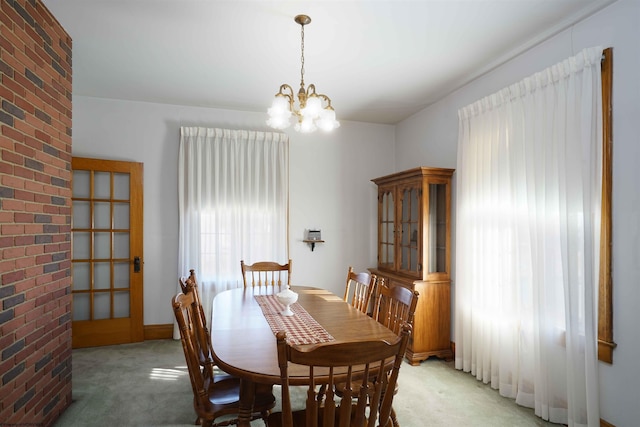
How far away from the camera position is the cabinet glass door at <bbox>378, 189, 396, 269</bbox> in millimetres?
4375

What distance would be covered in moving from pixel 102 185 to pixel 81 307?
4.55ft

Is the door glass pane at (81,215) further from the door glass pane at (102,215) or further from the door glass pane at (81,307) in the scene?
the door glass pane at (81,307)

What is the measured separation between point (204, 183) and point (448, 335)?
3.23m

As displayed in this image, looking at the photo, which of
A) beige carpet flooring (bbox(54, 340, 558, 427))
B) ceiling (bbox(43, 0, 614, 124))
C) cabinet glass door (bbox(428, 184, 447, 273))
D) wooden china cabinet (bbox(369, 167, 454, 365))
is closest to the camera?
ceiling (bbox(43, 0, 614, 124))

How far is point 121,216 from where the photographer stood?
4172 millimetres

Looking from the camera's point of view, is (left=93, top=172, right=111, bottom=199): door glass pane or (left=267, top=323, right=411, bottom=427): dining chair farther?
(left=93, top=172, right=111, bottom=199): door glass pane

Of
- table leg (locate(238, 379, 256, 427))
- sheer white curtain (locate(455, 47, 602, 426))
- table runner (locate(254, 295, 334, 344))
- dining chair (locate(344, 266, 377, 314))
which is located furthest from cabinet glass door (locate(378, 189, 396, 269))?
table leg (locate(238, 379, 256, 427))

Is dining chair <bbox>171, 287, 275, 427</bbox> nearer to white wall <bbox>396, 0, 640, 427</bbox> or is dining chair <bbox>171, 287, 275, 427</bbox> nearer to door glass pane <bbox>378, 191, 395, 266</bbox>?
white wall <bbox>396, 0, 640, 427</bbox>

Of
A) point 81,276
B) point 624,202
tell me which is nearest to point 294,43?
point 624,202

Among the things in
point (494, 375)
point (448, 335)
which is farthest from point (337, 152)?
point (494, 375)

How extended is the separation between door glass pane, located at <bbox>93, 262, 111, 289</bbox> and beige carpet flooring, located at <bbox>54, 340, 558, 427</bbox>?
751 millimetres

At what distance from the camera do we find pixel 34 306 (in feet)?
7.16

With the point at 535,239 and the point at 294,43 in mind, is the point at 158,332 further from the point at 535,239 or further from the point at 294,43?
the point at 535,239

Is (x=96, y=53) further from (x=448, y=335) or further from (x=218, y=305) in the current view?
(x=448, y=335)
